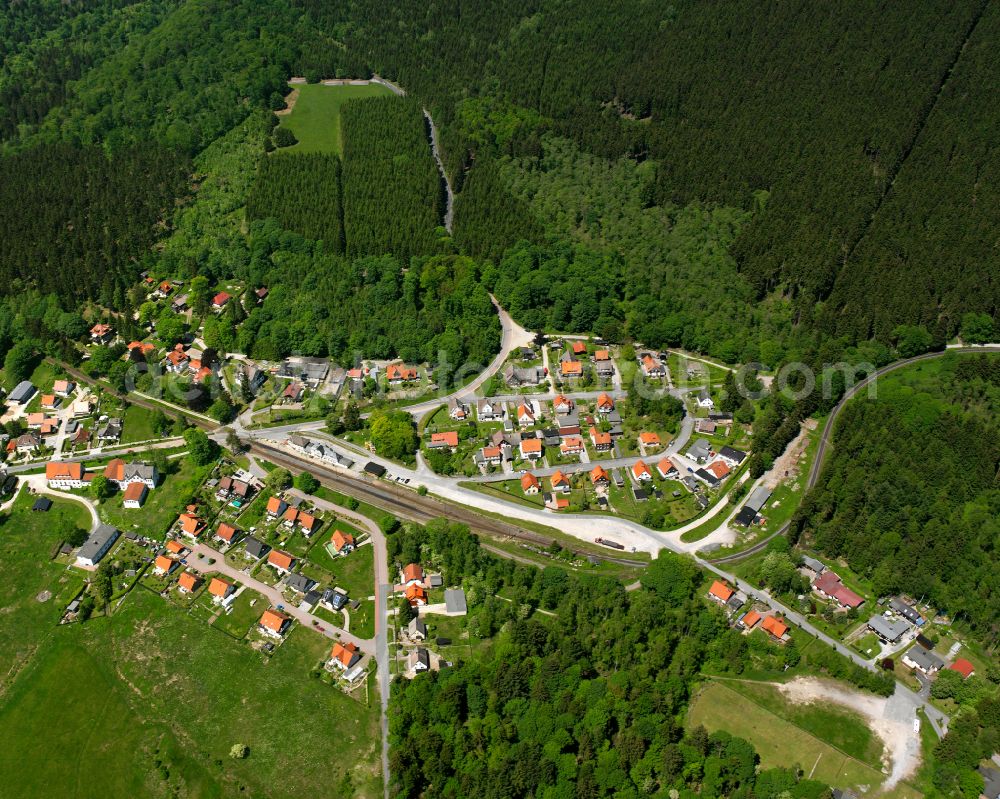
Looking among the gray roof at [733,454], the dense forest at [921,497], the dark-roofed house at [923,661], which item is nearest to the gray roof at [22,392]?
the gray roof at [733,454]

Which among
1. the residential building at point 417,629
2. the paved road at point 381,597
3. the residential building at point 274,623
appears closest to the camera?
the paved road at point 381,597

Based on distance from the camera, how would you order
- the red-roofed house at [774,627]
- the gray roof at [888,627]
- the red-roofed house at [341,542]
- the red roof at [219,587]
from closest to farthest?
the red-roofed house at [774,627] → the gray roof at [888,627] → the red roof at [219,587] → the red-roofed house at [341,542]

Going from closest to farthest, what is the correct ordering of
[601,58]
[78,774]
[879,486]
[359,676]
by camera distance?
1. [78,774]
2. [359,676]
3. [879,486]
4. [601,58]

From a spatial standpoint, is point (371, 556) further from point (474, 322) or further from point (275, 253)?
point (275, 253)

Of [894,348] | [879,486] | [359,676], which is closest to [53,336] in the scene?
[359,676]

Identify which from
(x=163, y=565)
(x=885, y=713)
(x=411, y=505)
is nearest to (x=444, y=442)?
(x=411, y=505)

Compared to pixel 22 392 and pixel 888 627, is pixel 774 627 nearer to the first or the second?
pixel 888 627

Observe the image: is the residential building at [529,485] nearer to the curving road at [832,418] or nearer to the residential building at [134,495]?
the curving road at [832,418]
